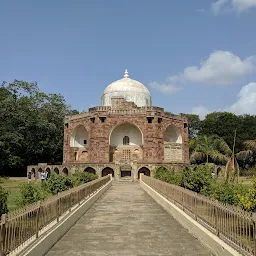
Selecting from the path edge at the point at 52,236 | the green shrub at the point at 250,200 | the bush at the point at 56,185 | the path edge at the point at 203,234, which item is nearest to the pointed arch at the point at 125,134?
the bush at the point at 56,185

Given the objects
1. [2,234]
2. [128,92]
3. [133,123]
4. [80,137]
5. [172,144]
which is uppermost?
[128,92]

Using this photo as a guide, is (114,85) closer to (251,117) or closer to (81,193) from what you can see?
(251,117)

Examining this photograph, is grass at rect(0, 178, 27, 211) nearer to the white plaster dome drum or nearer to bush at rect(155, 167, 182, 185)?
bush at rect(155, 167, 182, 185)

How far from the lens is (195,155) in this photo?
3925cm

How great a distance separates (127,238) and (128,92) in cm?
3618

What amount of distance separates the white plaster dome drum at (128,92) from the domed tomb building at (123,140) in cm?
19

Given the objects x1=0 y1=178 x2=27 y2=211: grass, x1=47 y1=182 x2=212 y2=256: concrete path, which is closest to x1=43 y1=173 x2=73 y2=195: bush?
x1=0 y1=178 x2=27 y2=211: grass

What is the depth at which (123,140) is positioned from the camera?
3859cm

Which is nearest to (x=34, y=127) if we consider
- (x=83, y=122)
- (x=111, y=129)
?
(x=83, y=122)

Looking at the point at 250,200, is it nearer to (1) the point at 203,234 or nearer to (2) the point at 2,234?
(1) the point at 203,234

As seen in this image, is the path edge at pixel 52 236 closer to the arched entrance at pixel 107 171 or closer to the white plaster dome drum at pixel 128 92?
the arched entrance at pixel 107 171

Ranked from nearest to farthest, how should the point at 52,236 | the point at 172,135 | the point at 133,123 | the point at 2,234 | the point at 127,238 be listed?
the point at 2,234
the point at 52,236
the point at 127,238
the point at 133,123
the point at 172,135

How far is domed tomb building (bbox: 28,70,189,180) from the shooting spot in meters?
34.3

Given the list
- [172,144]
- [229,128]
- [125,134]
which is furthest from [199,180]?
[229,128]
